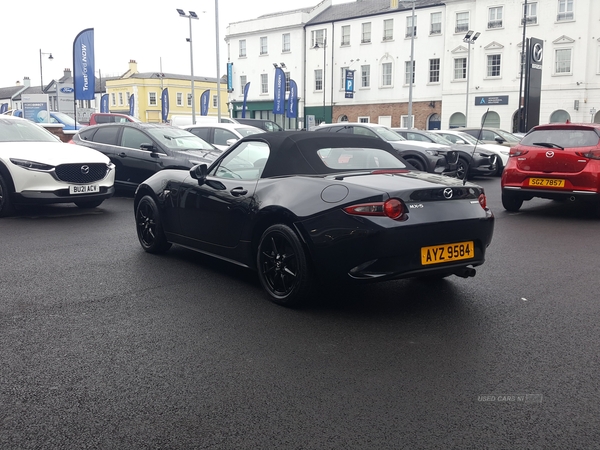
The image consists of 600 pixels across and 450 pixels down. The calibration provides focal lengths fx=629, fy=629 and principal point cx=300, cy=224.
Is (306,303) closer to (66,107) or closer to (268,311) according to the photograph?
(268,311)

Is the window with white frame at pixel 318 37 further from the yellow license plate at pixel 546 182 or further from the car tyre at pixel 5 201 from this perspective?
the car tyre at pixel 5 201

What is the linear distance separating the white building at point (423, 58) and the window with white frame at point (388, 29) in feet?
0.28

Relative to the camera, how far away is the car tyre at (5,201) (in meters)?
10.1

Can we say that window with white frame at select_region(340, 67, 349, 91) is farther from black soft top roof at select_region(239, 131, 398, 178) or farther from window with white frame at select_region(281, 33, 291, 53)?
black soft top roof at select_region(239, 131, 398, 178)

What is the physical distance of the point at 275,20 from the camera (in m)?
60.5

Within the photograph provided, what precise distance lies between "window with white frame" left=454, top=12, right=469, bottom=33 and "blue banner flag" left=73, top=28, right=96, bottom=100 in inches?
1236

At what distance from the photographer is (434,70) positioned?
50.2 metres

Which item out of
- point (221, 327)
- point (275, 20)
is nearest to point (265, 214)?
point (221, 327)

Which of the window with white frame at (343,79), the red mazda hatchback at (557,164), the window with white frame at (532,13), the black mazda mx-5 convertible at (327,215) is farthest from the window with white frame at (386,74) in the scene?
the black mazda mx-5 convertible at (327,215)

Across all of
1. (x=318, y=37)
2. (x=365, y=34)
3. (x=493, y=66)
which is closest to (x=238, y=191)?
(x=493, y=66)

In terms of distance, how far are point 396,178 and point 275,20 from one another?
192 ft

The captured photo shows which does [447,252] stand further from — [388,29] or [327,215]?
[388,29]

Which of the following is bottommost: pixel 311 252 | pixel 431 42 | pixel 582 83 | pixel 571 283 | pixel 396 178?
pixel 571 283

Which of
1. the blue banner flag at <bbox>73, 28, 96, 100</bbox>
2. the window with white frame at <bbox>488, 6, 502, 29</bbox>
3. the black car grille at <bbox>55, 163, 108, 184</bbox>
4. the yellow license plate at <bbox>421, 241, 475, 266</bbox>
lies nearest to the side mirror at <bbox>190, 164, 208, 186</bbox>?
the yellow license plate at <bbox>421, 241, 475, 266</bbox>
